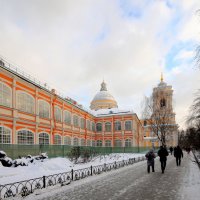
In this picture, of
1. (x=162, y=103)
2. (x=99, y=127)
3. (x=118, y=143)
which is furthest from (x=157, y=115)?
(x=99, y=127)

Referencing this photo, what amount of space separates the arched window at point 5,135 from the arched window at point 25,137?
1.62 m

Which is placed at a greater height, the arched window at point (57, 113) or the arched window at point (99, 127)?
the arched window at point (57, 113)

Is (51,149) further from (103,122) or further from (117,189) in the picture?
(103,122)

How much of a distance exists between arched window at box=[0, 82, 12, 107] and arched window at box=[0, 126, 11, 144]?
259cm

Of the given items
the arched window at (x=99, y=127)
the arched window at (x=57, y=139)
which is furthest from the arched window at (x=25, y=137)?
the arched window at (x=99, y=127)

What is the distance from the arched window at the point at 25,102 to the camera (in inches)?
1128

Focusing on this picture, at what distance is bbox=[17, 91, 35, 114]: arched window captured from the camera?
94.0ft

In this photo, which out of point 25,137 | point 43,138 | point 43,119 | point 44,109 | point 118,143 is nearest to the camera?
point 25,137

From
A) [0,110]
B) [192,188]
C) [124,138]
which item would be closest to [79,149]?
[0,110]

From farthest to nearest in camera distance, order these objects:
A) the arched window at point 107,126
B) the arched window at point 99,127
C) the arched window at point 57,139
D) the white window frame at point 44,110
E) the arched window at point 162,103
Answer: the arched window at point 99,127 → the arched window at point 107,126 → the arched window at point 162,103 → the arched window at point 57,139 → the white window frame at point 44,110

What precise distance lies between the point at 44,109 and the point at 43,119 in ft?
4.75

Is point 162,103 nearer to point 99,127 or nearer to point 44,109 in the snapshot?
point 99,127

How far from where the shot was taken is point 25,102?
1172 inches

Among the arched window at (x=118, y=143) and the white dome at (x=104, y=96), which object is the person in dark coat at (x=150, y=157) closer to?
the arched window at (x=118, y=143)
